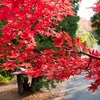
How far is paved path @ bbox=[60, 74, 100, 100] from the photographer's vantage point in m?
9.10

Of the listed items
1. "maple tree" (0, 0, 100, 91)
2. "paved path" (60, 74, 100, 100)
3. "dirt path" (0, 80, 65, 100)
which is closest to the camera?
"maple tree" (0, 0, 100, 91)

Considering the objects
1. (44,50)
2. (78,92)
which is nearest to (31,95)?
(78,92)

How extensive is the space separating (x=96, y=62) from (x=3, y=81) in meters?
8.41

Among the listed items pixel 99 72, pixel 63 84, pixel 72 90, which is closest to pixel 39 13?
pixel 99 72

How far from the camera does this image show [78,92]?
9852mm

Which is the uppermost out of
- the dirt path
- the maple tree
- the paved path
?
the maple tree

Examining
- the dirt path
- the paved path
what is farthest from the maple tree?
the paved path

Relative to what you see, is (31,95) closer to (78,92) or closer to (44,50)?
(78,92)

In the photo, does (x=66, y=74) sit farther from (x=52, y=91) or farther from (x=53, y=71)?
(x=52, y=91)

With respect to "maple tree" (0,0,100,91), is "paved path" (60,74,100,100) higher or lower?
lower

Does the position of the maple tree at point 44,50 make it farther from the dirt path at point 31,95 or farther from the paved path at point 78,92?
the paved path at point 78,92

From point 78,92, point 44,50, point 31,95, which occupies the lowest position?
point 78,92

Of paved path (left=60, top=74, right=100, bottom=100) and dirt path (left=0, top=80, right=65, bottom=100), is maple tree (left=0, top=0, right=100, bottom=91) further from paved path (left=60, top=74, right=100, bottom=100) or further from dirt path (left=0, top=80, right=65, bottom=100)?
paved path (left=60, top=74, right=100, bottom=100)

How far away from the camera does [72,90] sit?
10.2 metres
